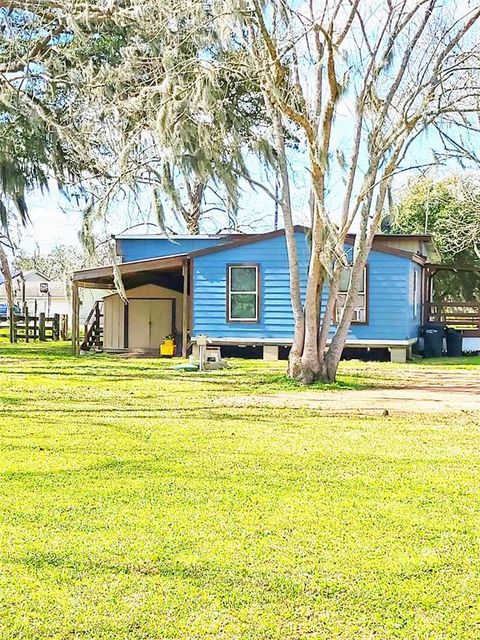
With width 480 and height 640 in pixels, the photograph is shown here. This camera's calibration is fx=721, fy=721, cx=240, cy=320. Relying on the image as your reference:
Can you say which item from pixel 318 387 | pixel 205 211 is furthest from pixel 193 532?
pixel 205 211

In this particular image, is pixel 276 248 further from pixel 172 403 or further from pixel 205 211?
pixel 205 211

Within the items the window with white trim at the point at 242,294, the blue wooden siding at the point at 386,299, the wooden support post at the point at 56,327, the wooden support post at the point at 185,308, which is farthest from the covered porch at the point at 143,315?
the blue wooden siding at the point at 386,299

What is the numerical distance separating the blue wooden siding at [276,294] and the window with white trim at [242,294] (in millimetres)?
119

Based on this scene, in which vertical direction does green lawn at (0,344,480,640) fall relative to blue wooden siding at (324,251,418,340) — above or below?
below

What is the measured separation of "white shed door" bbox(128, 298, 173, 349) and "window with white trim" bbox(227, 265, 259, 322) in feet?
11.0

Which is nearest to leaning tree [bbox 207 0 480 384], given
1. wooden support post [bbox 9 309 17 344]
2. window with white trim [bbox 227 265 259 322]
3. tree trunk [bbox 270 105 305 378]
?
tree trunk [bbox 270 105 305 378]

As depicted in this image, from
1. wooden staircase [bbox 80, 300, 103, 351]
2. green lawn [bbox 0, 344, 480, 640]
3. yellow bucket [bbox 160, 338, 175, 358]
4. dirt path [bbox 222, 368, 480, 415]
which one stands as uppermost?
wooden staircase [bbox 80, 300, 103, 351]

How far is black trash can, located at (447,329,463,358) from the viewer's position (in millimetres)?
18734

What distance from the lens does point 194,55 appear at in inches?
410

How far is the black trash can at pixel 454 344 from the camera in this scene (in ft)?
61.5

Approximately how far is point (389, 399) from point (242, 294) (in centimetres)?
738

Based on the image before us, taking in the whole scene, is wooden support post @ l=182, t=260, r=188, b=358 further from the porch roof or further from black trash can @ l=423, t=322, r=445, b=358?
black trash can @ l=423, t=322, r=445, b=358

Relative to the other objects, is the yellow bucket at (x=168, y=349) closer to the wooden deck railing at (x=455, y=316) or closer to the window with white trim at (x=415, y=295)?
the window with white trim at (x=415, y=295)

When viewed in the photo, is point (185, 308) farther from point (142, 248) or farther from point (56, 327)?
point (56, 327)
